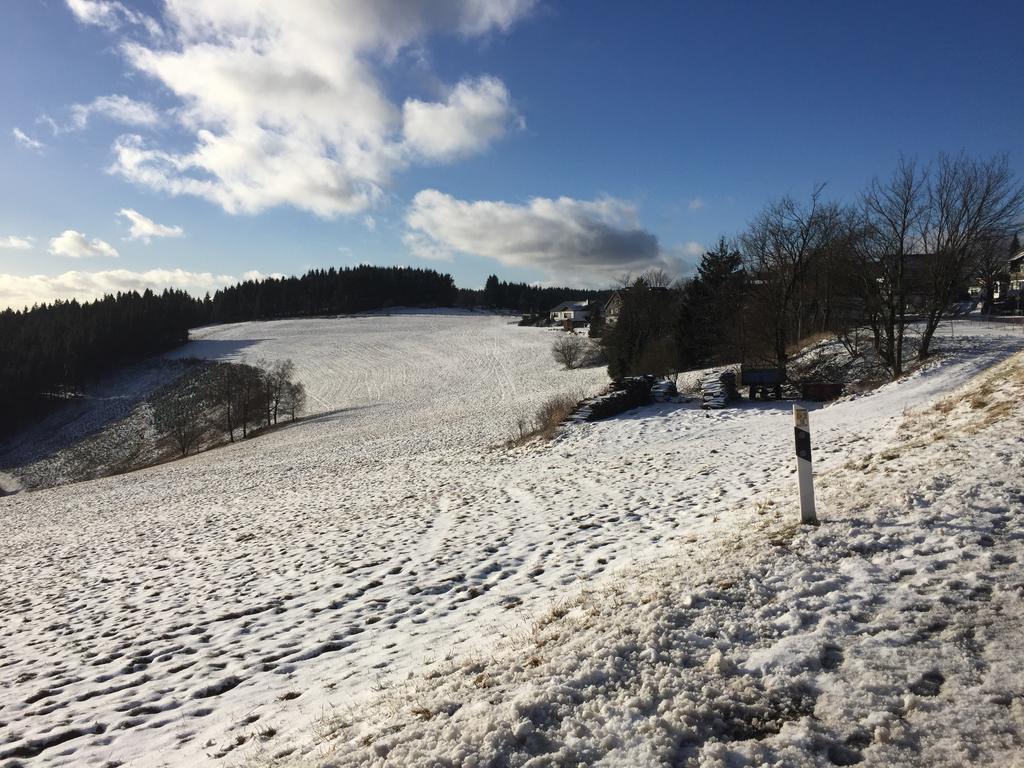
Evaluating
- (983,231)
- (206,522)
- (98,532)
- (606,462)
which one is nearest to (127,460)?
(98,532)

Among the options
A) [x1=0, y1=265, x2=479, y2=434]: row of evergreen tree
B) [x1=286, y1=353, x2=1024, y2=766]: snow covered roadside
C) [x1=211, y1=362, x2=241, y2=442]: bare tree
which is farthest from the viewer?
[x1=0, y1=265, x2=479, y2=434]: row of evergreen tree

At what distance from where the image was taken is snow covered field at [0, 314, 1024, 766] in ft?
12.4

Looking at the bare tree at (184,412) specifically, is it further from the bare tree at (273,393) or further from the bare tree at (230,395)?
the bare tree at (273,393)

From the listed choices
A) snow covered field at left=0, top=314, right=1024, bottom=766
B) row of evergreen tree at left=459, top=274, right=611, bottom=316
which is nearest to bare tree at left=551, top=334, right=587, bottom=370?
snow covered field at left=0, top=314, right=1024, bottom=766

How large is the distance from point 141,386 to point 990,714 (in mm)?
90729

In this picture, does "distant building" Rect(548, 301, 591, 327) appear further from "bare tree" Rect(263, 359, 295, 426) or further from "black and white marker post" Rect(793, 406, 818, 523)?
"black and white marker post" Rect(793, 406, 818, 523)

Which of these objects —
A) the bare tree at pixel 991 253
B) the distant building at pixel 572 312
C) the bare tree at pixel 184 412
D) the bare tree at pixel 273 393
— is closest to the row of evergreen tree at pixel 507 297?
the distant building at pixel 572 312

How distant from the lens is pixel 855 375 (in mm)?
25500

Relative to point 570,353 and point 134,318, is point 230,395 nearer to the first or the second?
point 570,353

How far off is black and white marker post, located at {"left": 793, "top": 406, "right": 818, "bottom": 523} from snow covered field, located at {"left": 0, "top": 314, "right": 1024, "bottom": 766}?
43 cm

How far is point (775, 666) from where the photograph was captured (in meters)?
3.92

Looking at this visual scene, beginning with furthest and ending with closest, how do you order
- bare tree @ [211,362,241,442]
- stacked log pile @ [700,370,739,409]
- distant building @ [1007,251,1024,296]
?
distant building @ [1007,251,1024,296] → bare tree @ [211,362,241,442] → stacked log pile @ [700,370,739,409]

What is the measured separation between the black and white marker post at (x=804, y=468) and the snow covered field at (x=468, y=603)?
43 cm

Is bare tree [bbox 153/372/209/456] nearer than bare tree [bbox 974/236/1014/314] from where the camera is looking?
No
